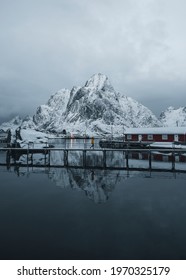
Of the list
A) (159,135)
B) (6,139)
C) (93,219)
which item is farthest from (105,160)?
(6,139)

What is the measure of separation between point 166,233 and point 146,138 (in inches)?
2160

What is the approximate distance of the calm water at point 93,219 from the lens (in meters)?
7.11

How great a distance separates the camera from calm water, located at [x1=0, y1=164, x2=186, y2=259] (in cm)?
711

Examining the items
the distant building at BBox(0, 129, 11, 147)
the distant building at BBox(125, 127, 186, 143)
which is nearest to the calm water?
the distant building at BBox(0, 129, 11, 147)

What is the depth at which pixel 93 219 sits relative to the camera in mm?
9836

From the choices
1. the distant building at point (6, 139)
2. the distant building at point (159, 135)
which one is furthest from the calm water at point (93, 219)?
the distant building at point (159, 135)

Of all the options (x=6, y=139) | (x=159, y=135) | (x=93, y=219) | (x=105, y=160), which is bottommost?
(x=93, y=219)

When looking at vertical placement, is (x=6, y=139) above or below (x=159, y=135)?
below

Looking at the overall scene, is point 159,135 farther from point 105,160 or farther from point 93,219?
point 93,219

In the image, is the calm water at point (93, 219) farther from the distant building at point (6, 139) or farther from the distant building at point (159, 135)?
the distant building at point (159, 135)

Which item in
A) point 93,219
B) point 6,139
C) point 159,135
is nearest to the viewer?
point 93,219
